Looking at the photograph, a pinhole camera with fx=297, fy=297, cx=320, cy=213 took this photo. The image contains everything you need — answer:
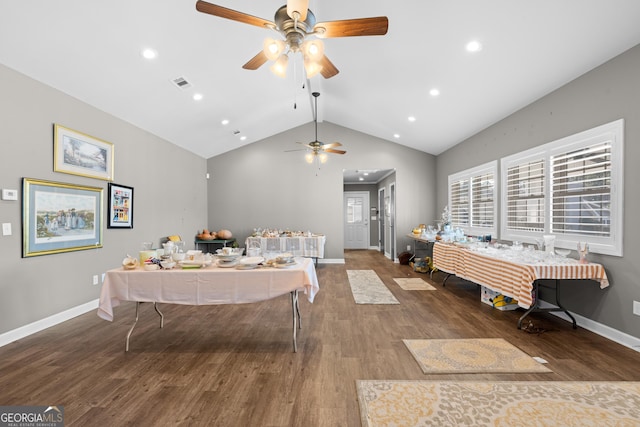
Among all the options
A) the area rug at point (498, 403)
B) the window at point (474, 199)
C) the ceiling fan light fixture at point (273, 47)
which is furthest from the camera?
the window at point (474, 199)

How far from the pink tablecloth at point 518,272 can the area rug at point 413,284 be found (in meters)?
0.80

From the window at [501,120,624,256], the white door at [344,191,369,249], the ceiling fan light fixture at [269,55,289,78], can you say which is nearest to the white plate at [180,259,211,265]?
the ceiling fan light fixture at [269,55,289,78]

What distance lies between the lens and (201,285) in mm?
2576

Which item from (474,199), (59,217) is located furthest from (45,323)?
(474,199)

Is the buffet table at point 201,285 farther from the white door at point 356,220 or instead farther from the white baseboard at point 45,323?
the white door at point 356,220

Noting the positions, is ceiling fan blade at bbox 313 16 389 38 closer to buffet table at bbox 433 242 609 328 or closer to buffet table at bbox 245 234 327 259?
buffet table at bbox 433 242 609 328

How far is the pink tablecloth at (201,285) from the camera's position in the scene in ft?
8.45

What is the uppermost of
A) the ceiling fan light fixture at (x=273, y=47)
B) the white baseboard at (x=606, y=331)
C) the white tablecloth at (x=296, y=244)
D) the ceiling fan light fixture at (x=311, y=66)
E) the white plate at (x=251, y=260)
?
the ceiling fan light fixture at (x=273, y=47)

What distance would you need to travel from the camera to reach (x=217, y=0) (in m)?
3.04

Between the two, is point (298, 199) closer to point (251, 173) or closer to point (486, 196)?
point (251, 173)

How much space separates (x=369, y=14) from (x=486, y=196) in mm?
3674

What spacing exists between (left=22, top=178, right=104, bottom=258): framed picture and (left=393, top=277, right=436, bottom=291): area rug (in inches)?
186

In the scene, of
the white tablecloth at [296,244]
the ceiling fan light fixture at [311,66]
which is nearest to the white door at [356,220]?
the white tablecloth at [296,244]

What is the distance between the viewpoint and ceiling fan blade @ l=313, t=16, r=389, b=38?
203 centimetres
